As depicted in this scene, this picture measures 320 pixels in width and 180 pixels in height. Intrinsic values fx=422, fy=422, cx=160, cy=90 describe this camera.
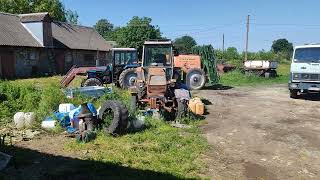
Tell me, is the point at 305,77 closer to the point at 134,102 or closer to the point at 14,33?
the point at 134,102

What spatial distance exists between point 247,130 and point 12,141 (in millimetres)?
5941

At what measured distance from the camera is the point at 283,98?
18.9m

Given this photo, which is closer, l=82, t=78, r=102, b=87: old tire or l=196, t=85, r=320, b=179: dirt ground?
l=196, t=85, r=320, b=179: dirt ground

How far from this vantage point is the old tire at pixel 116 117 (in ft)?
32.6

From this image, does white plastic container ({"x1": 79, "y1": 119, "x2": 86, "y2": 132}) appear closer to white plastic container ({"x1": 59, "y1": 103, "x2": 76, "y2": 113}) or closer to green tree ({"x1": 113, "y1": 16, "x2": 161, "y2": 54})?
white plastic container ({"x1": 59, "y1": 103, "x2": 76, "y2": 113})

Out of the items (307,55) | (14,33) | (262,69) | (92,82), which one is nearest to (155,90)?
(92,82)

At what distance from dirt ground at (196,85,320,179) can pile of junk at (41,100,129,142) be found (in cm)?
219

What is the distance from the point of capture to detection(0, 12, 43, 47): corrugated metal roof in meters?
29.8

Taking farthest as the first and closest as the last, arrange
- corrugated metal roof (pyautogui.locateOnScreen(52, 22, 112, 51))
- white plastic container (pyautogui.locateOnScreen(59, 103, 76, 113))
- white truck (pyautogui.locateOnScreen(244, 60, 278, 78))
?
corrugated metal roof (pyautogui.locateOnScreen(52, 22, 112, 51)) < white truck (pyautogui.locateOnScreen(244, 60, 278, 78)) < white plastic container (pyautogui.locateOnScreen(59, 103, 76, 113))

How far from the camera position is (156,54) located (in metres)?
16.3

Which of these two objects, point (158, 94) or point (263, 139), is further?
point (158, 94)

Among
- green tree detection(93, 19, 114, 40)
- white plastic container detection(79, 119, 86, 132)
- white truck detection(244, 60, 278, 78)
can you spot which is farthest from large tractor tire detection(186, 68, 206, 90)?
green tree detection(93, 19, 114, 40)

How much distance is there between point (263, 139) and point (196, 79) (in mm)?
10910

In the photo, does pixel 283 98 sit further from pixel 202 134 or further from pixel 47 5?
pixel 47 5
